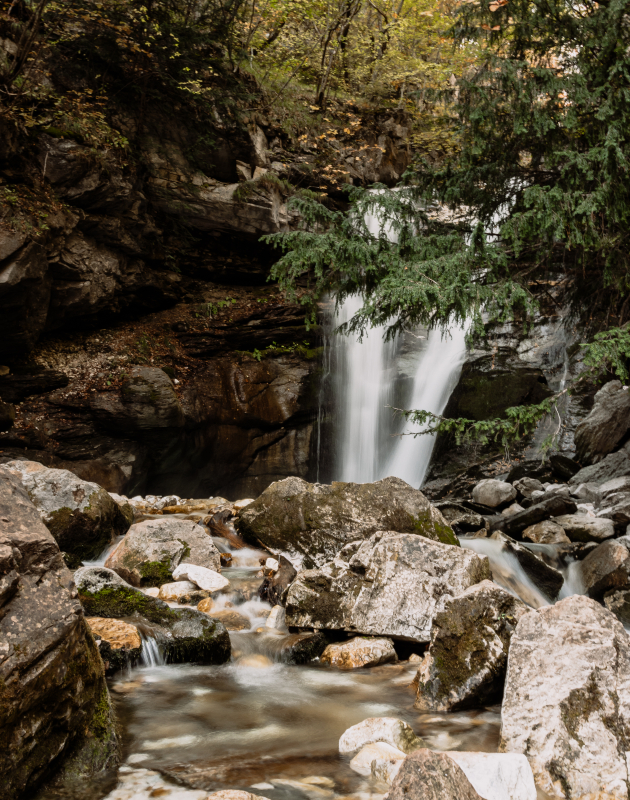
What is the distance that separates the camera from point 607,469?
9516 mm

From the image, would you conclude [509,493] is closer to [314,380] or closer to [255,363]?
[314,380]

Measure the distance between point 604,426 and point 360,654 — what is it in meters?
7.95

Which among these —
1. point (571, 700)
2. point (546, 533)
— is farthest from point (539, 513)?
point (571, 700)

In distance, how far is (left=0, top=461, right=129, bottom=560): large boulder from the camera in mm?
5867

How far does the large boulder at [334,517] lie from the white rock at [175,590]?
53.7 inches

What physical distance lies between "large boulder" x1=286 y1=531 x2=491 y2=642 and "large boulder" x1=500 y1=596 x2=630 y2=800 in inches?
53.3

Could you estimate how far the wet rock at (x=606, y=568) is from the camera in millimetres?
5801

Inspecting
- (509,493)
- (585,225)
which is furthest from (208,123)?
(509,493)

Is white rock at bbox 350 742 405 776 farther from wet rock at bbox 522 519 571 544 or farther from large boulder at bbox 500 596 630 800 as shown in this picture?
wet rock at bbox 522 519 571 544

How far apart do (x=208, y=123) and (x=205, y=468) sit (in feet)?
27.7

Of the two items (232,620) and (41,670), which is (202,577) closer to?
(232,620)

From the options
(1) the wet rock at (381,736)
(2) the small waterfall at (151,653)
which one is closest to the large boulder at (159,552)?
(2) the small waterfall at (151,653)

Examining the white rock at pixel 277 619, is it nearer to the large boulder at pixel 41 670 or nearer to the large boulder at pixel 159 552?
the large boulder at pixel 159 552

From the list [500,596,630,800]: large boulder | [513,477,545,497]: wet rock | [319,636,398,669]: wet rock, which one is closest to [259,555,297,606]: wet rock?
[319,636,398,669]: wet rock
